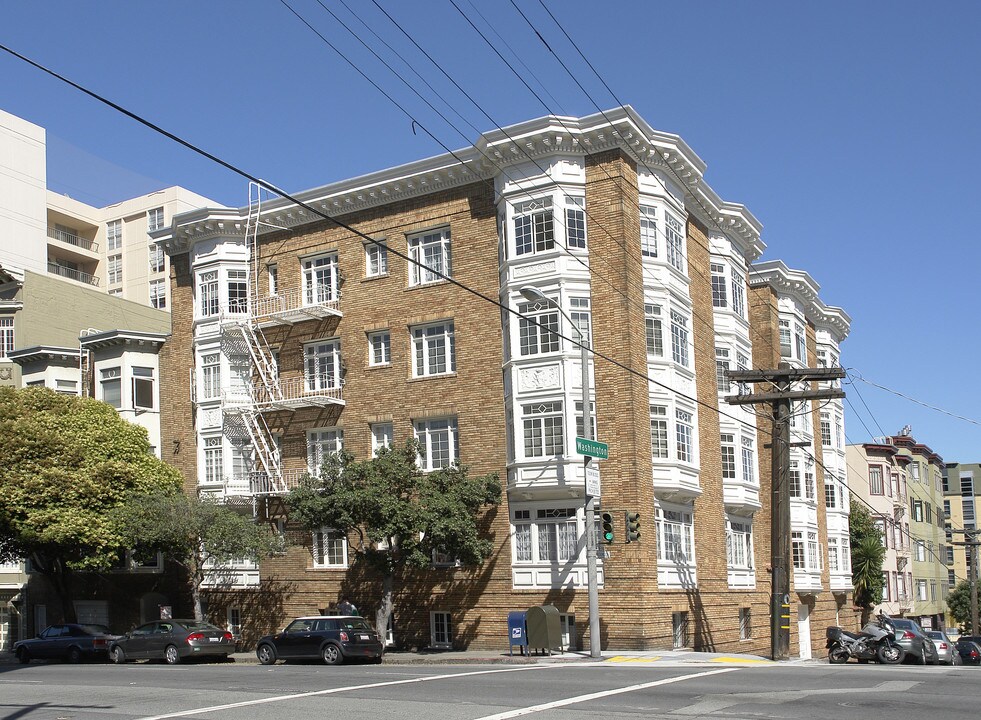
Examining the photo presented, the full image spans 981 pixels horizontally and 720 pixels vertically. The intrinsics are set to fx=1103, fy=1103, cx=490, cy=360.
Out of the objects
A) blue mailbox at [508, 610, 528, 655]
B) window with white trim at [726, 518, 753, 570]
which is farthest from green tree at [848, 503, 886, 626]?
blue mailbox at [508, 610, 528, 655]

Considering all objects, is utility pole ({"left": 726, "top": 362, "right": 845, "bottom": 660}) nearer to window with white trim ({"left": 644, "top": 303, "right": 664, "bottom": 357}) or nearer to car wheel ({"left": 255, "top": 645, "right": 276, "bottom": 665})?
window with white trim ({"left": 644, "top": 303, "right": 664, "bottom": 357})

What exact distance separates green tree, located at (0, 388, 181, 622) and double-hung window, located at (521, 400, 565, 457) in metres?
14.2

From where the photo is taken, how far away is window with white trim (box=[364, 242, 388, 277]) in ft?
125

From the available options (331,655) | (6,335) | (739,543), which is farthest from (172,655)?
(6,335)

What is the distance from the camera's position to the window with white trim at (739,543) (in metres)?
40.0

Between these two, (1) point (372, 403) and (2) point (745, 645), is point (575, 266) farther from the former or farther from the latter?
(2) point (745, 645)

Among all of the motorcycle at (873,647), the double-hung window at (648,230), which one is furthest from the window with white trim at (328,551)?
the motorcycle at (873,647)

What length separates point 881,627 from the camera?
1238 inches

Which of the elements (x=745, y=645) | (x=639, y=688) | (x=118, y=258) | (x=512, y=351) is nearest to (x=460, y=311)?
(x=512, y=351)

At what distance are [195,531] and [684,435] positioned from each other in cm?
1608

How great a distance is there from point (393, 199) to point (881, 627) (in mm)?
20661

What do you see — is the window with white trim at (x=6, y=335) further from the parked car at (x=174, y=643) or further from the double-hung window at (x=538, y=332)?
the double-hung window at (x=538, y=332)

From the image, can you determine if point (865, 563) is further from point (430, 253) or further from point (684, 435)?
point (430, 253)

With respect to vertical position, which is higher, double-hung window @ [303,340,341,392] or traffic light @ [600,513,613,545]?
double-hung window @ [303,340,341,392]
